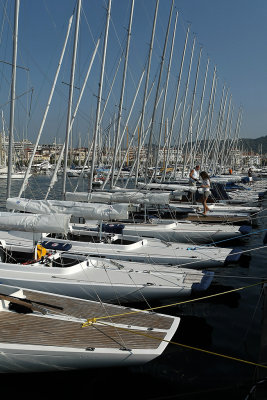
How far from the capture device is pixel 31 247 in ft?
40.7

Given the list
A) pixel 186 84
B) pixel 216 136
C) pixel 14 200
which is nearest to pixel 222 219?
pixel 14 200

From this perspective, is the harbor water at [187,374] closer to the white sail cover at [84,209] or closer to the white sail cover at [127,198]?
the white sail cover at [84,209]

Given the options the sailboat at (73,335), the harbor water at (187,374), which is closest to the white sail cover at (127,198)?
the harbor water at (187,374)

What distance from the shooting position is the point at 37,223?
11219 millimetres

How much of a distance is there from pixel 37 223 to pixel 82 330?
475cm

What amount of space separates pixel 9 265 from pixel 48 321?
3.68 m

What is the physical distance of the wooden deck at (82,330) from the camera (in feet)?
22.5

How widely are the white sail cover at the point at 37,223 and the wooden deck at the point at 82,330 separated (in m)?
3.20

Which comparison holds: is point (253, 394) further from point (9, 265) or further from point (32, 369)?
point (9, 265)

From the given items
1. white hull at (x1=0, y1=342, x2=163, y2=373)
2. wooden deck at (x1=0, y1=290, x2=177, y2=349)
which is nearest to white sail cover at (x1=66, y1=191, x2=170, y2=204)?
wooden deck at (x1=0, y1=290, x2=177, y2=349)

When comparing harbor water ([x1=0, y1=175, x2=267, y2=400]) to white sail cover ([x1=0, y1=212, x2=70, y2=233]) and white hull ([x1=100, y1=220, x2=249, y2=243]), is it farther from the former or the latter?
white hull ([x1=100, y1=220, x2=249, y2=243])

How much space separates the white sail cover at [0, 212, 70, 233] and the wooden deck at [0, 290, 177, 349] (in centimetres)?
320

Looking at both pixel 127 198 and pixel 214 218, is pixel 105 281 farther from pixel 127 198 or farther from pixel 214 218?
pixel 214 218

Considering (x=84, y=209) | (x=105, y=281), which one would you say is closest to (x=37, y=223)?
(x=105, y=281)
